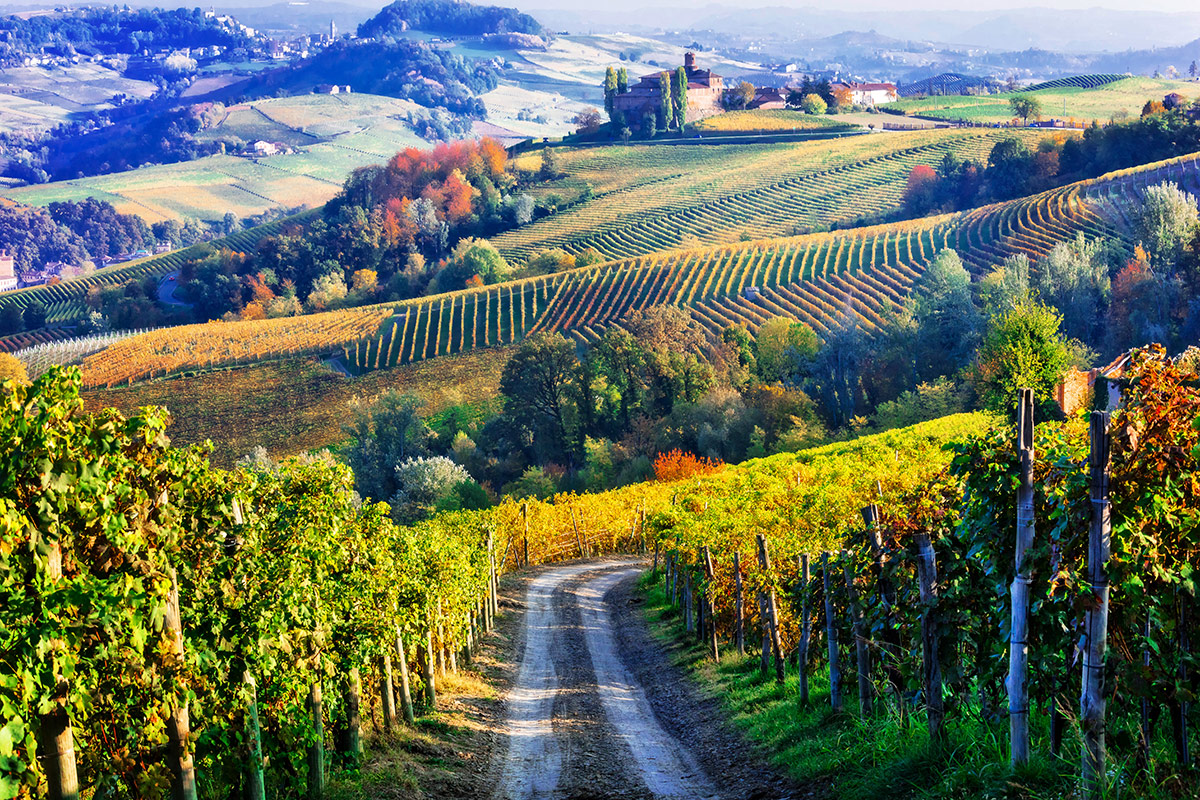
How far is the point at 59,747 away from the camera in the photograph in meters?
5.47

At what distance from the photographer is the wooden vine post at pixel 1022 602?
20.0ft

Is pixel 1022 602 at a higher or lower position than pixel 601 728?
higher

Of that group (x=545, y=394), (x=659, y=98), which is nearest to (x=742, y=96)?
(x=659, y=98)

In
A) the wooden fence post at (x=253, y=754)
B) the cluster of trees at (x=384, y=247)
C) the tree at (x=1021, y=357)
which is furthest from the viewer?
the cluster of trees at (x=384, y=247)

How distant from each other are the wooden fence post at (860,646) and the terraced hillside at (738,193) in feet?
316

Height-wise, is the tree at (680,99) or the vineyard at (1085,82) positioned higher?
the vineyard at (1085,82)

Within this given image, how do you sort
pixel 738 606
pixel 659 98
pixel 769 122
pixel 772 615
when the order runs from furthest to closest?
1. pixel 659 98
2. pixel 769 122
3. pixel 738 606
4. pixel 772 615

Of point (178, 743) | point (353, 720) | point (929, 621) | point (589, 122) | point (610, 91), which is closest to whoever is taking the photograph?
point (178, 743)

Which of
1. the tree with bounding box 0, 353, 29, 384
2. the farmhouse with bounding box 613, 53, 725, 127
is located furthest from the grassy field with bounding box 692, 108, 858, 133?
the tree with bounding box 0, 353, 29, 384

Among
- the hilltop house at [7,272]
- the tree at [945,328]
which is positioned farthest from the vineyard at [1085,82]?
the hilltop house at [7,272]

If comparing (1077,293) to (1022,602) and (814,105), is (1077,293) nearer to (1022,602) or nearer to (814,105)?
(1022,602)

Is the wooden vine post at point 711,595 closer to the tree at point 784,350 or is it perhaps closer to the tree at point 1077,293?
the tree at point 784,350

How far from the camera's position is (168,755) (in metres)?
6.60

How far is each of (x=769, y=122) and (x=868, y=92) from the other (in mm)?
35762
